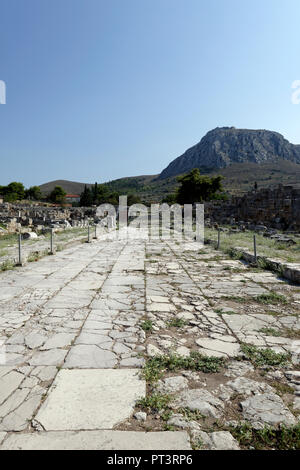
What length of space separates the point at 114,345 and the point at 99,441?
1.27 metres

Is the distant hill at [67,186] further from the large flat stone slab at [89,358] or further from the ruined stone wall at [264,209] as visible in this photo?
the large flat stone slab at [89,358]

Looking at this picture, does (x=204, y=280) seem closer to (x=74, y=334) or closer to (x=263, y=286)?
(x=263, y=286)

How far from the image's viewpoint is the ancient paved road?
69.3 inches


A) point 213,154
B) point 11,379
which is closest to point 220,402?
point 11,379

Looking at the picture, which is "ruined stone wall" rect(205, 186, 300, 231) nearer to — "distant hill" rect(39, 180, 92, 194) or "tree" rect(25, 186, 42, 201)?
"tree" rect(25, 186, 42, 201)

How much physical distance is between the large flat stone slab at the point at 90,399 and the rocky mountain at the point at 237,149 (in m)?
147

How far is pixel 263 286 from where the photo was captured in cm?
528

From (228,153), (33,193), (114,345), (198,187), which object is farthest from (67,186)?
(114,345)

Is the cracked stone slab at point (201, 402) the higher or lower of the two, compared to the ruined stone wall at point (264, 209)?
lower

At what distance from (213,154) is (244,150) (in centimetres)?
1720

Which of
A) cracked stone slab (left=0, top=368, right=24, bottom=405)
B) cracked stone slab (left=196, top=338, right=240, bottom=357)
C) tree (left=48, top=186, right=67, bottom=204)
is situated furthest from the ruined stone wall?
tree (left=48, top=186, right=67, bottom=204)

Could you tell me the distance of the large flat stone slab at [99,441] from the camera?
1.61m

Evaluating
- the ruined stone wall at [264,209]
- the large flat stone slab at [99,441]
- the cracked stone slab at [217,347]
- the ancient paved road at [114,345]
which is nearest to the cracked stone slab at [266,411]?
the ancient paved road at [114,345]

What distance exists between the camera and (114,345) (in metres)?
Answer: 2.92
